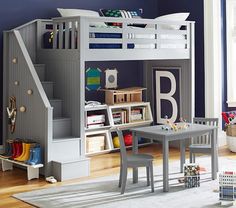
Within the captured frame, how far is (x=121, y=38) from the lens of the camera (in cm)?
607

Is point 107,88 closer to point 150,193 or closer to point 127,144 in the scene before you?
point 127,144

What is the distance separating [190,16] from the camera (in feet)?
24.2

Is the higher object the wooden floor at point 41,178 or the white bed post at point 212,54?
the white bed post at point 212,54

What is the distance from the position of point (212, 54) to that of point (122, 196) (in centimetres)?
310

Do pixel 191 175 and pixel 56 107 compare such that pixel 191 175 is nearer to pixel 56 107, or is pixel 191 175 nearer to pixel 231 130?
pixel 56 107

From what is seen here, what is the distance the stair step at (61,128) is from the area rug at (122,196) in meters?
0.72

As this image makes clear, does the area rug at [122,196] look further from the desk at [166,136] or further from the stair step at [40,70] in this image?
the stair step at [40,70]

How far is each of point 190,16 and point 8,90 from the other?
2.85 m

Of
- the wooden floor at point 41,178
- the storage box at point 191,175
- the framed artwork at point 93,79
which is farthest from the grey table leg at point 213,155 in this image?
the framed artwork at point 93,79

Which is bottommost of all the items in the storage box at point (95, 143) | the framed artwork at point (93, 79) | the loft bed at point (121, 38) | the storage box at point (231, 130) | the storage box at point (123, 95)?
the storage box at point (95, 143)

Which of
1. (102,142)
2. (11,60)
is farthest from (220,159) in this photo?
(11,60)

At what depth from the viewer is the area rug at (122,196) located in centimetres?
443

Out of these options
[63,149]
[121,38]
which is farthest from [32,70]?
[121,38]

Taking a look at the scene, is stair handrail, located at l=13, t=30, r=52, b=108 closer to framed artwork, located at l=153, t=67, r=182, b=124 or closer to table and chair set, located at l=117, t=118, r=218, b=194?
table and chair set, located at l=117, t=118, r=218, b=194
